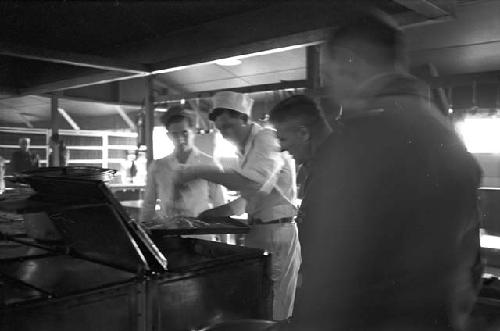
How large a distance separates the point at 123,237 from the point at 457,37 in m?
4.99

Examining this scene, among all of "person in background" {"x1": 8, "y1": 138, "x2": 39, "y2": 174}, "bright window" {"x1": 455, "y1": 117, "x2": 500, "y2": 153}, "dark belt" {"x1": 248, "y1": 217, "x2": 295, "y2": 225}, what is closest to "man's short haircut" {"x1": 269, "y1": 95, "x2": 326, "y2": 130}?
"dark belt" {"x1": 248, "y1": 217, "x2": 295, "y2": 225}

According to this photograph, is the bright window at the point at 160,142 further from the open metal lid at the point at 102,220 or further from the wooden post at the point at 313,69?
the open metal lid at the point at 102,220

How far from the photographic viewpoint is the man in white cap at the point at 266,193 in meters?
3.07

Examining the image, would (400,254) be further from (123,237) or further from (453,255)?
(123,237)

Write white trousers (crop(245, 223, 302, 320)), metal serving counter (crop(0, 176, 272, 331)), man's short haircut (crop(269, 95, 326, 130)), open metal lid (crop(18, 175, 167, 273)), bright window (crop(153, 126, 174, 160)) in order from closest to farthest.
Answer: metal serving counter (crop(0, 176, 272, 331)) < open metal lid (crop(18, 175, 167, 273)) < man's short haircut (crop(269, 95, 326, 130)) < white trousers (crop(245, 223, 302, 320)) < bright window (crop(153, 126, 174, 160))

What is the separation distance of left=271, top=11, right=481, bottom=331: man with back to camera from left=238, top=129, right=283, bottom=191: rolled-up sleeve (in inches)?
64.7

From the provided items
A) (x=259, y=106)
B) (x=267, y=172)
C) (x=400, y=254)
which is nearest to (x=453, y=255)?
(x=400, y=254)

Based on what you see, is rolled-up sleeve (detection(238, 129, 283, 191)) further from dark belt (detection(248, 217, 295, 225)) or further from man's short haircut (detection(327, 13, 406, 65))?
man's short haircut (detection(327, 13, 406, 65))

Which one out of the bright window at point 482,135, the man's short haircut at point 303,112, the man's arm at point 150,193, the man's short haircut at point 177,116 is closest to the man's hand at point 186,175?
the man's short haircut at point 177,116

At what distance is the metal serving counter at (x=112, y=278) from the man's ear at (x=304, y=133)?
0.70 meters

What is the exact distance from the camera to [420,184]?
124 centimetres

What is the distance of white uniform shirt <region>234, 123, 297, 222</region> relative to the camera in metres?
3.04

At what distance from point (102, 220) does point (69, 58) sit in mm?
1440

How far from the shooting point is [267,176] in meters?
3.04
